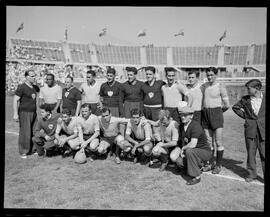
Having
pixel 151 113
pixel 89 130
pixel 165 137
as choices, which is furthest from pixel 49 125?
pixel 165 137

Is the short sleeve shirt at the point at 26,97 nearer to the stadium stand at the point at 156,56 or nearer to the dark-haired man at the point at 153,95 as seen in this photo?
the dark-haired man at the point at 153,95

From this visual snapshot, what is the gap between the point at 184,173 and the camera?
4738 mm

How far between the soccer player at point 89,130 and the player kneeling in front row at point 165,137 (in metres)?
1.18

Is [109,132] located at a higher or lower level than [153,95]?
lower

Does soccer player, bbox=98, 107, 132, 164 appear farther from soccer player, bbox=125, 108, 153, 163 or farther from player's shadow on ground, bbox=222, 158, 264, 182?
player's shadow on ground, bbox=222, 158, 264, 182

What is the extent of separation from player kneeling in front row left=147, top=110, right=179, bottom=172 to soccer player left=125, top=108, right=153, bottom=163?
167 millimetres

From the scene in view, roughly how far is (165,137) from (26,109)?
278 cm

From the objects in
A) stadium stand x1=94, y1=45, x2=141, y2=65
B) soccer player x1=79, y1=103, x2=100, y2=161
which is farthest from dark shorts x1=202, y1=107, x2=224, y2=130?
stadium stand x1=94, y1=45, x2=141, y2=65

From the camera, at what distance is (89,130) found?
534 centimetres

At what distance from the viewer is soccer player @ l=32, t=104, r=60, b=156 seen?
5.39m

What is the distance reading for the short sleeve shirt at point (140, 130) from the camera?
4922 mm

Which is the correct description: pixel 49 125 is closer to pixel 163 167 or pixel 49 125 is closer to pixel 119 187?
pixel 119 187

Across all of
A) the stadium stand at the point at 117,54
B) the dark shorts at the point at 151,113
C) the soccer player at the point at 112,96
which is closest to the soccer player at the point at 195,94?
the dark shorts at the point at 151,113
